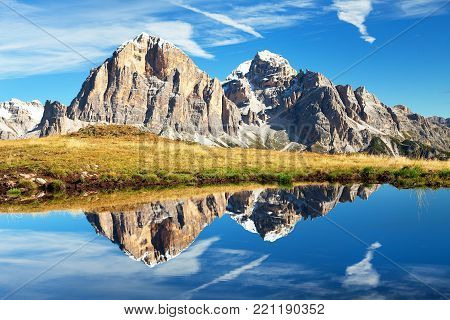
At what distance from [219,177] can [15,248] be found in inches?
931

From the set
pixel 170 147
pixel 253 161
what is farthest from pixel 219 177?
pixel 170 147

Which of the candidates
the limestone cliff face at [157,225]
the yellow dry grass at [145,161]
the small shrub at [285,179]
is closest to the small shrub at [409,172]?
the yellow dry grass at [145,161]

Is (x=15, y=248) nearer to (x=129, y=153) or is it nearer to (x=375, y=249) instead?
(x=375, y=249)

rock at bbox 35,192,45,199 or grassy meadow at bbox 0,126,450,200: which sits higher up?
grassy meadow at bbox 0,126,450,200

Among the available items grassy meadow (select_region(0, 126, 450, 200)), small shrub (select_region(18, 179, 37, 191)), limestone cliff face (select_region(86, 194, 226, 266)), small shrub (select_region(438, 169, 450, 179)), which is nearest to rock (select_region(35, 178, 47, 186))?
grassy meadow (select_region(0, 126, 450, 200))

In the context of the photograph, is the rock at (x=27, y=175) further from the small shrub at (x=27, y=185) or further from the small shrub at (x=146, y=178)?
the small shrub at (x=146, y=178)

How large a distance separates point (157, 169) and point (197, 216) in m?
18.1

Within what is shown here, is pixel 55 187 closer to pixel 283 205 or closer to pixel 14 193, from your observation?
pixel 14 193

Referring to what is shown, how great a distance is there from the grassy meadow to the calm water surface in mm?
10998

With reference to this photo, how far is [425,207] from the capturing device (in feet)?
78.6

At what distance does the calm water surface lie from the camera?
12133mm

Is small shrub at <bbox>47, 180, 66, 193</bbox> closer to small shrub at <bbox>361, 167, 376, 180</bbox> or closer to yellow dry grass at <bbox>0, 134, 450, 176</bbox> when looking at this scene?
yellow dry grass at <bbox>0, 134, 450, 176</bbox>

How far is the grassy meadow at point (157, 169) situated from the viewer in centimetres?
3450

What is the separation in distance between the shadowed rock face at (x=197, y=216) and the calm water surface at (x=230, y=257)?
0.05 m
